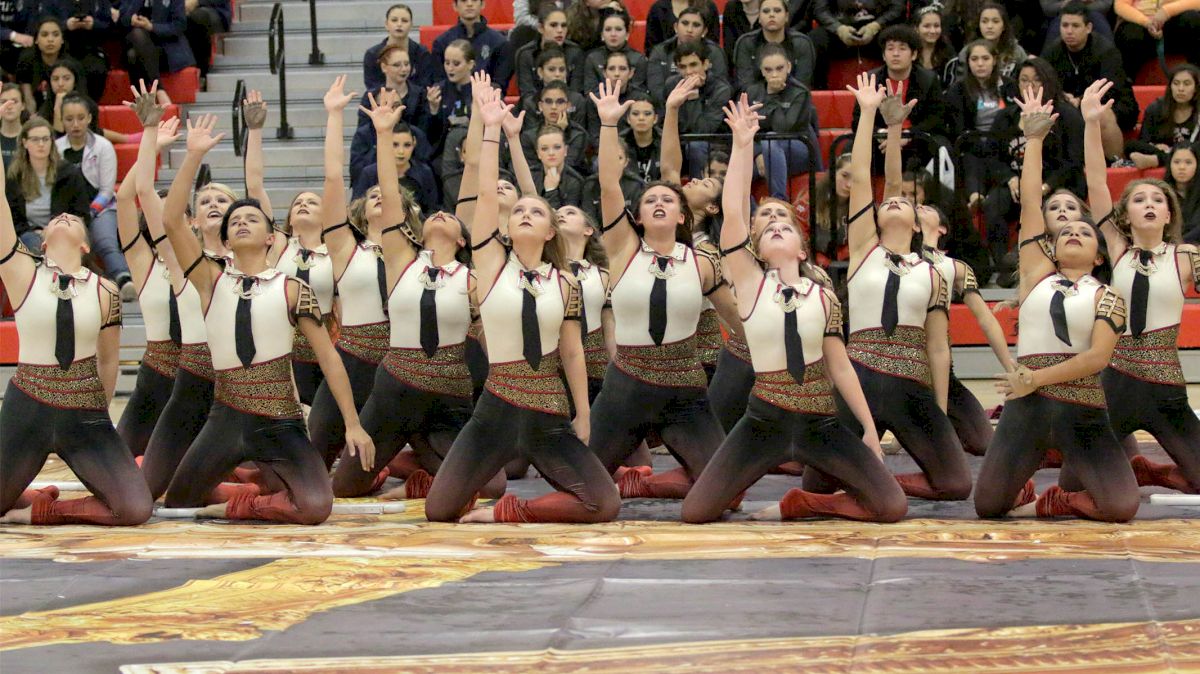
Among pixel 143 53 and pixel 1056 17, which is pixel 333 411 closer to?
pixel 143 53

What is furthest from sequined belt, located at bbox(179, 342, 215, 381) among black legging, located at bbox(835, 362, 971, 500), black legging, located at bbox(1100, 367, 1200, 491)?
black legging, located at bbox(1100, 367, 1200, 491)

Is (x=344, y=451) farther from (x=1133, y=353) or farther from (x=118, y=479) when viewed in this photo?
(x=1133, y=353)

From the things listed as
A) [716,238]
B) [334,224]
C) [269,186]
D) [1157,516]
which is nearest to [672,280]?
[716,238]

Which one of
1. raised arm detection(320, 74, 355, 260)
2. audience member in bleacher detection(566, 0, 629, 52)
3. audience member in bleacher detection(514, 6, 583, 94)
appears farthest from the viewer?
audience member in bleacher detection(566, 0, 629, 52)

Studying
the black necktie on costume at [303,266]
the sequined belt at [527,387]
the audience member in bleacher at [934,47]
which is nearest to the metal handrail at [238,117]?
the black necktie on costume at [303,266]

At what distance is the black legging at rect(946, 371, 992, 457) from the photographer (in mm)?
7551

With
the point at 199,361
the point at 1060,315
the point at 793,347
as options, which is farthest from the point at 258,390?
the point at 1060,315

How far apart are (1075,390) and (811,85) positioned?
17.3ft

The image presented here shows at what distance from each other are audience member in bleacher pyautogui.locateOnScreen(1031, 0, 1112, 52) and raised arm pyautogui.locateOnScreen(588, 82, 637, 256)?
186 inches

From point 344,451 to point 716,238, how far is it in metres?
1.84

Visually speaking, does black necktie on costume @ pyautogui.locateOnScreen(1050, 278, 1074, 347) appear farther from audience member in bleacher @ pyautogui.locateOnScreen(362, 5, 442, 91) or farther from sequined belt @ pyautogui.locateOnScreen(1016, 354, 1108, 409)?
audience member in bleacher @ pyautogui.locateOnScreen(362, 5, 442, 91)

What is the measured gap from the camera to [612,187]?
22.1 feet

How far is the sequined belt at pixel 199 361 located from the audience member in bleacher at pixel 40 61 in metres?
4.96

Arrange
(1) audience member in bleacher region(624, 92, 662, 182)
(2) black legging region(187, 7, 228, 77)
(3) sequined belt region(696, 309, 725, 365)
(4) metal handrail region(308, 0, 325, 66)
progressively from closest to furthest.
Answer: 1. (3) sequined belt region(696, 309, 725, 365)
2. (1) audience member in bleacher region(624, 92, 662, 182)
3. (4) metal handrail region(308, 0, 325, 66)
4. (2) black legging region(187, 7, 228, 77)
